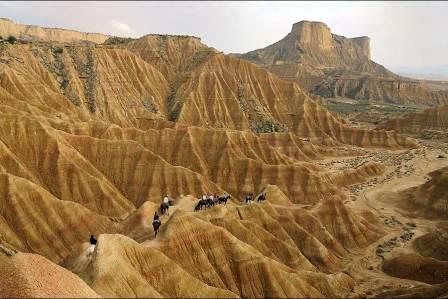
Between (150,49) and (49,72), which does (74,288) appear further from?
(150,49)

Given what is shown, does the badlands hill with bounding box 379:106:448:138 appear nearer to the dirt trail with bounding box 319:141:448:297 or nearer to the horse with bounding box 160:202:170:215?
the dirt trail with bounding box 319:141:448:297

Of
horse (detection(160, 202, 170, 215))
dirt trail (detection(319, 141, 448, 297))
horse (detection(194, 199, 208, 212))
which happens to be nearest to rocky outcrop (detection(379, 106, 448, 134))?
dirt trail (detection(319, 141, 448, 297))

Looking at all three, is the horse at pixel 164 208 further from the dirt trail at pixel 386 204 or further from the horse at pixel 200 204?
the dirt trail at pixel 386 204

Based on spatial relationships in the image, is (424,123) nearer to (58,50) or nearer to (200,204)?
(58,50)

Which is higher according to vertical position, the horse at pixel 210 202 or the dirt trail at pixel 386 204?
the horse at pixel 210 202

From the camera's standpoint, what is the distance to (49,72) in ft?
369

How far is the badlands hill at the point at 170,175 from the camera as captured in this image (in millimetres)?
38969

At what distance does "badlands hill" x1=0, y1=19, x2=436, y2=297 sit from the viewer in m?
→ 39.0

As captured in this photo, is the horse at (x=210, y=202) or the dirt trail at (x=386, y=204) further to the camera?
the dirt trail at (x=386, y=204)

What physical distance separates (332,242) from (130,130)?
4704 centimetres

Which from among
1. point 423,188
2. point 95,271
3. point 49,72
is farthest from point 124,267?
point 49,72

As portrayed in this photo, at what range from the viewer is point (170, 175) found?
81.9 m

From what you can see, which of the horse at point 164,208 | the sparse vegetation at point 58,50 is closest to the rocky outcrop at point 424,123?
the sparse vegetation at point 58,50

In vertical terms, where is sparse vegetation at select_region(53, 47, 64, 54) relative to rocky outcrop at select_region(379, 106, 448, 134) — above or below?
above
